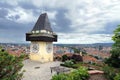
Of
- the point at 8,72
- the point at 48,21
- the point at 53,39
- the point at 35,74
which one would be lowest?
the point at 35,74

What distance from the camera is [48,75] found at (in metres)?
17.6

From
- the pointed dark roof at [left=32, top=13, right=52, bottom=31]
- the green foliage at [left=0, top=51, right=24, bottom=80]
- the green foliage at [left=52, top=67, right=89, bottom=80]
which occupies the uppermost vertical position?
the pointed dark roof at [left=32, top=13, right=52, bottom=31]

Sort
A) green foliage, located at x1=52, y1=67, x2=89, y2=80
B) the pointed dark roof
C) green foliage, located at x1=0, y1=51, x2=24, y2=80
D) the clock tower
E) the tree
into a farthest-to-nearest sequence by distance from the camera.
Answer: the pointed dark roof
the clock tower
the tree
green foliage, located at x1=52, y1=67, x2=89, y2=80
green foliage, located at x1=0, y1=51, x2=24, y2=80

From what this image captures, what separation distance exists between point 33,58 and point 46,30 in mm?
3690

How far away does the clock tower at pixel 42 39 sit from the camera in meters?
23.6

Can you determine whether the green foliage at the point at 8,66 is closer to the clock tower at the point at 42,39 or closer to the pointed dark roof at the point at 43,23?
the clock tower at the point at 42,39

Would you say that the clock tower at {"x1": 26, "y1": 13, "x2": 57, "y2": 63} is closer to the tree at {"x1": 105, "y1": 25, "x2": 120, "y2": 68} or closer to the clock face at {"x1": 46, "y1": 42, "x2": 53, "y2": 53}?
the clock face at {"x1": 46, "y1": 42, "x2": 53, "y2": 53}

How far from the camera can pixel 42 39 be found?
23.3 meters

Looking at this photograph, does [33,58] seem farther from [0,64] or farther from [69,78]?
[0,64]

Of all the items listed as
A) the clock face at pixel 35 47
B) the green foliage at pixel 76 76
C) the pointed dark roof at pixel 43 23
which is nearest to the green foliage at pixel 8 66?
the green foliage at pixel 76 76

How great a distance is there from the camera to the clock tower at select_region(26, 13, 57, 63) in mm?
23625

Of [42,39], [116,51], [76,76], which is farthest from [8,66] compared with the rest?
[42,39]

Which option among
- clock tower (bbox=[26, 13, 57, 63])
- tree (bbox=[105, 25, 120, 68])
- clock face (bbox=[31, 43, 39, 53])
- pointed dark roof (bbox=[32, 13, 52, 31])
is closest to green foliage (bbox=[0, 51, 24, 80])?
tree (bbox=[105, 25, 120, 68])

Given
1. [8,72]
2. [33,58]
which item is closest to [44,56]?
[33,58]
